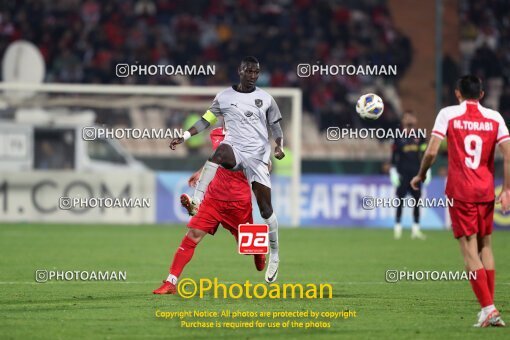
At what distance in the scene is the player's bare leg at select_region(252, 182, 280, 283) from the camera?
12562 mm

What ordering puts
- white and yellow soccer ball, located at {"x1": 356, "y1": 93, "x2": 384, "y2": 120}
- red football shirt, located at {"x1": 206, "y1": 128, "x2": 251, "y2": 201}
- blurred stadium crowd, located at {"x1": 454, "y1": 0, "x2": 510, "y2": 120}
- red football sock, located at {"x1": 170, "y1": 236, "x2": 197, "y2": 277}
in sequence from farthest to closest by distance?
blurred stadium crowd, located at {"x1": 454, "y1": 0, "x2": 510, "y2": 120}, white and yellow soccer ball, located at {"x1": 356, "y1": 93, "x2": 384, "y2": 120}, red football shirt, located at {"x1": 206, "y1": 128, "x2": 251, "y2": 201}, red football sock, located at {"x1": 170, "y1": 236, "x2": 197, "y2": 277}

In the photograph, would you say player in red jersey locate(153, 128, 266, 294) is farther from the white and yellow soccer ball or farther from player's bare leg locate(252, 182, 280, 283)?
the white and yellow soccer ball

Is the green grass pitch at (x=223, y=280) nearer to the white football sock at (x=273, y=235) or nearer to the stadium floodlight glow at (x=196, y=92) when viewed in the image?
the white football sock at (x=273, y=235)

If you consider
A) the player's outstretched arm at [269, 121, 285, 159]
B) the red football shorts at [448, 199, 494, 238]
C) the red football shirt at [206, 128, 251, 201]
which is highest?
the player's outstretched arm at [269, 121, 285, 159]

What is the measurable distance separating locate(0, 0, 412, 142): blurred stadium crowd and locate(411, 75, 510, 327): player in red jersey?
19129 mm

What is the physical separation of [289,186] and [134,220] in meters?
3.72

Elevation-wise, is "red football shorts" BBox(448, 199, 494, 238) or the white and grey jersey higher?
the white and grey jersey

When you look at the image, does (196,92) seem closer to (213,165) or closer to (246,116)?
(246,116)

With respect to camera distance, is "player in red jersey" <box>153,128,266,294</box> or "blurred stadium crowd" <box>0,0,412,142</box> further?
"blurred stadium crowd" <box>0,0,412,142</box>

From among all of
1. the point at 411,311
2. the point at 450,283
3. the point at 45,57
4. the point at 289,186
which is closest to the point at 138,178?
the point at 289,186

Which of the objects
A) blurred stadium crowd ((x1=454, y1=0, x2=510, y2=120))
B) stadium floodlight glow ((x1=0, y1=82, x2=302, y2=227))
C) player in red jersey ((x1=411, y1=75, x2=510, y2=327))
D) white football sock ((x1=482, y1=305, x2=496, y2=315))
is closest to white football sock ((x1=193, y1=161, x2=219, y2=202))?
player in red jersey ((x1=411, y1=75, x2=510, y2=327))

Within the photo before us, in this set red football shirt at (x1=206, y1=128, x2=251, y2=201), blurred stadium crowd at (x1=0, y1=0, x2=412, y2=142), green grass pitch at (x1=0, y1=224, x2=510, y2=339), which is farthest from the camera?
blurred stadium crowd at (x1=0, y1=0, x2=412, y2=142)

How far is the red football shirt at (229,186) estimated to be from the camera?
1254cm

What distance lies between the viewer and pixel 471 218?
985 cm
